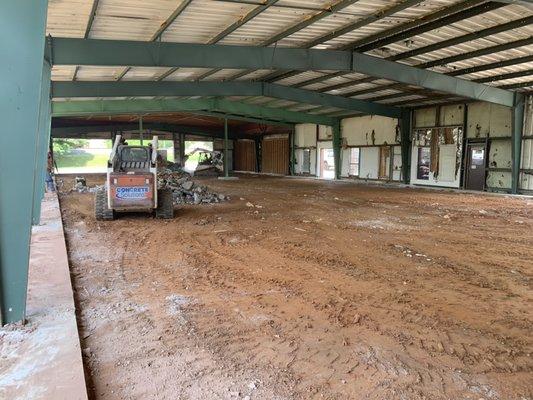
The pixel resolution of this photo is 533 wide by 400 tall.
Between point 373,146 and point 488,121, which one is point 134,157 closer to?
point 488,121

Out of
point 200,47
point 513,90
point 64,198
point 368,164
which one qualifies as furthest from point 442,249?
point 368,164

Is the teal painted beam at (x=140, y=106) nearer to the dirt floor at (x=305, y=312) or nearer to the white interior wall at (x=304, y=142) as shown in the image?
the white interior wall at (x=304, y=142)

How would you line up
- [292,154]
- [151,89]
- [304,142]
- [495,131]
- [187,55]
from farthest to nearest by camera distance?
1. [292,154]
2. [304,142]
3. [495,131]
4. [151,89]
5. [187,55]

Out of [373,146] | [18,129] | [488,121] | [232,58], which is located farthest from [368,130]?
[18,129]

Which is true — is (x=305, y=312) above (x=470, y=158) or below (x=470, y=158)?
below

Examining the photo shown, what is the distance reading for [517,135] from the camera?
1652cm

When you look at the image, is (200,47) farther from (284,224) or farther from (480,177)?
(480,177)

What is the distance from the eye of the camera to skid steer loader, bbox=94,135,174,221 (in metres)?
9.81

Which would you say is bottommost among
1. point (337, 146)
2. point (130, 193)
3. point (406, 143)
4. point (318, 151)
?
point (130, 193)

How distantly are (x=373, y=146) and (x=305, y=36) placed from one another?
15180mm

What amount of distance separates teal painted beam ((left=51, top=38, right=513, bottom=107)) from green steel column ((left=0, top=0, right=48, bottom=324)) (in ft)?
20.1

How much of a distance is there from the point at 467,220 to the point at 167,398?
9744 mm

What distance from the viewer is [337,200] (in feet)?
48.7

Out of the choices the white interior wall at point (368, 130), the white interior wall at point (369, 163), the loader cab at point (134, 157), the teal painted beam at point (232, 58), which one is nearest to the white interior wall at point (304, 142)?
the white interior wall at point (368, 130)
